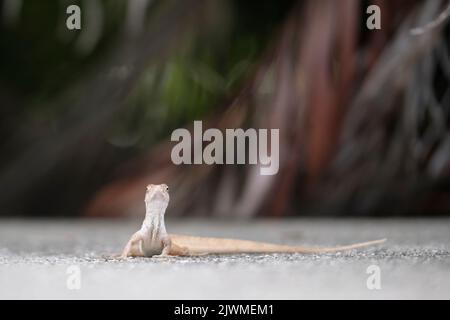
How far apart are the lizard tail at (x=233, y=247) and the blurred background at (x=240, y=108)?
3.76 feet

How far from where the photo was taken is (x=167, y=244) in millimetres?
1443

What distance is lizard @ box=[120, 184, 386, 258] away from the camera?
1.44 meters

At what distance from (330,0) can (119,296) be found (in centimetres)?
178

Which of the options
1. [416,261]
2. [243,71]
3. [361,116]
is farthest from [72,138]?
[416,261]

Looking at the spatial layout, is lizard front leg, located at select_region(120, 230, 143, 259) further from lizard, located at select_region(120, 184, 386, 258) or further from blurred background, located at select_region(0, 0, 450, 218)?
blurred background, located at select_region(0, 0, 450, 218)

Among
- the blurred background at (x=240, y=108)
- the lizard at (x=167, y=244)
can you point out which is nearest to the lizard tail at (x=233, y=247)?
the lizard at (x=167, y=244)

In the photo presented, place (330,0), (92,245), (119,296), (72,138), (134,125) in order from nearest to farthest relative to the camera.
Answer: (119,296), (92,245), (330,0), (72,138), (134,125)

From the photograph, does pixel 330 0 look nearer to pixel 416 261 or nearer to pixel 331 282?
pixel 416 261

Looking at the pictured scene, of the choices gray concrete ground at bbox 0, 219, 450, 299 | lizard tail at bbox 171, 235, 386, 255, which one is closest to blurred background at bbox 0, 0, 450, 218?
gray concrete ground at bbox 0, 219, 450, 299

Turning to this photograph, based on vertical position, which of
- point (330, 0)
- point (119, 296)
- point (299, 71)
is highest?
point (330, 0)

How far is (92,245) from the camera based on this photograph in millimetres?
1737

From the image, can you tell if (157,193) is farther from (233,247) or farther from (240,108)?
(240,108)

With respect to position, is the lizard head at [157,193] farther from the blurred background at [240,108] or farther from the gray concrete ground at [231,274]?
the blurred background at [240,108]

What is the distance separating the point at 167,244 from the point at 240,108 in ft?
4.43
